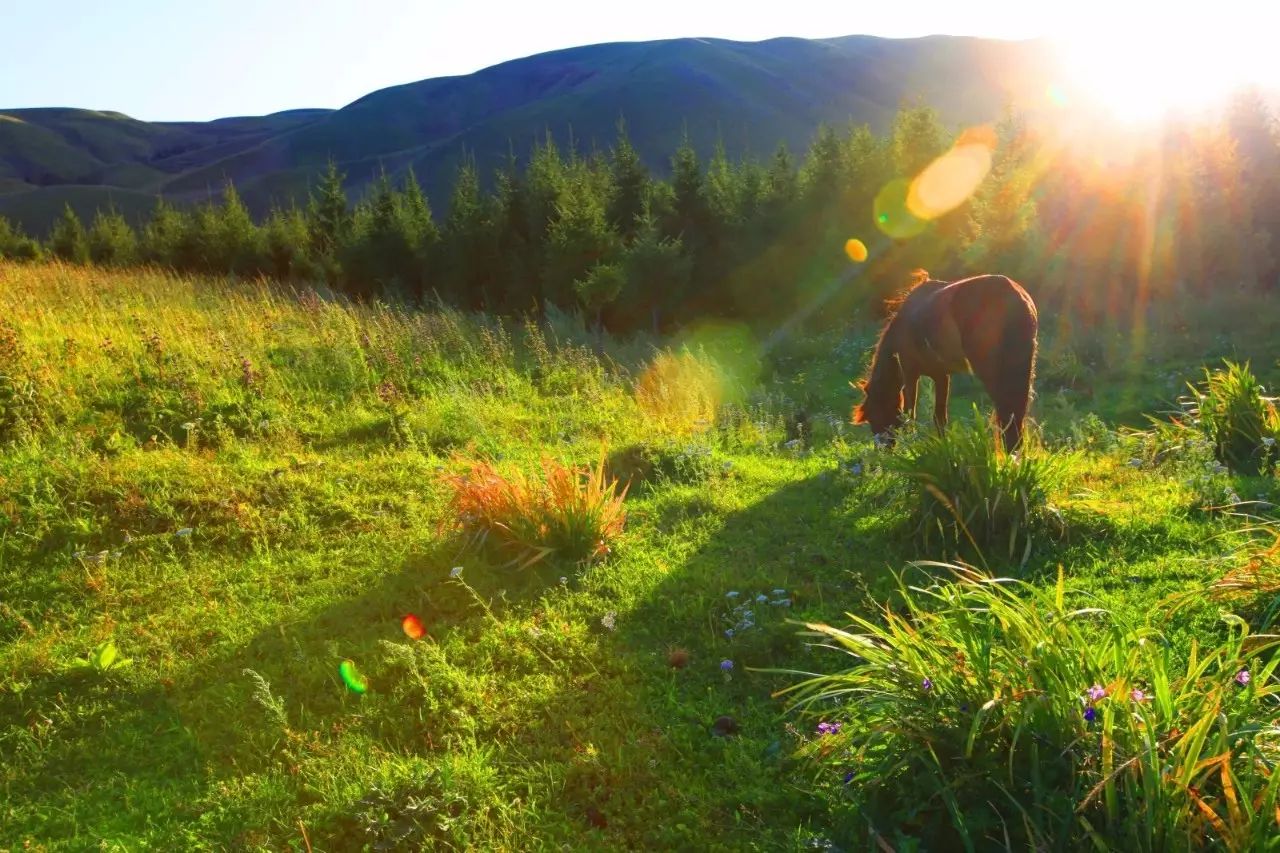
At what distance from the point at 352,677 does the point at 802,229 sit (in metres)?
23.5

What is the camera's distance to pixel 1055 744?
2377 millimetres

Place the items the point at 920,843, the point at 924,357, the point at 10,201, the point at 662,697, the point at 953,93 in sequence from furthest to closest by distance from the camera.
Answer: the point at 953,93 → the point at 10,201 → the point at 924,357 → the point at 662,697 → the point at 920,843

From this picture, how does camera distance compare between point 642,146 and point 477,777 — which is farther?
point 642,146

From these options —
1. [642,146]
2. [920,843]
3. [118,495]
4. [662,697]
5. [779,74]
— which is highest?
[779,74]

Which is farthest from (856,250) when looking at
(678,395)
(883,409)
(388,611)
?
(388,611)

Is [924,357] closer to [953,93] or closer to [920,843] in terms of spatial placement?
[920,843]

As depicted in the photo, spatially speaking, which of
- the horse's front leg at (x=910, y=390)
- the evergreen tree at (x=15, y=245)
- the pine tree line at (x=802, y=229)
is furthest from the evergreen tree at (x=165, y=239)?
the horse's front leg at (x=910, y=390)

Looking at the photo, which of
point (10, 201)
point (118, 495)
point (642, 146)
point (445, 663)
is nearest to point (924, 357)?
point (445, 663)

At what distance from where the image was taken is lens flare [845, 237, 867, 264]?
23.8 meters

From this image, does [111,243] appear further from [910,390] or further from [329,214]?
[910,390]

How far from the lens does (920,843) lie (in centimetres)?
245

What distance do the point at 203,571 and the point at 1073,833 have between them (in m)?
5.53

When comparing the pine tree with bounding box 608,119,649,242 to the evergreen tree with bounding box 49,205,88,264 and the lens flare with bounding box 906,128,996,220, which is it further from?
the evergreen tree with bounding box 49,205,88,264

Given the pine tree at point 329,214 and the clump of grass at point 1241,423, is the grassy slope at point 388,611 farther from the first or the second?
the pine tree at point 329,214
